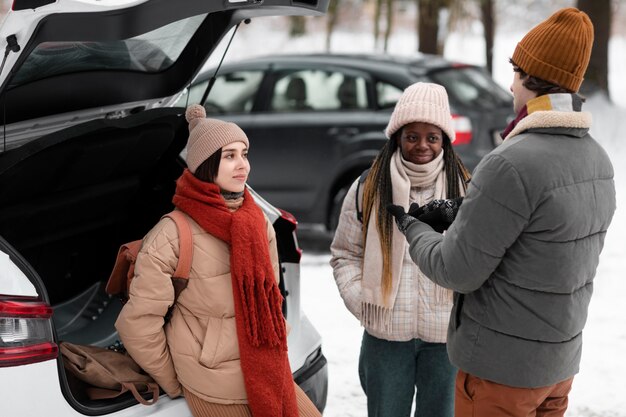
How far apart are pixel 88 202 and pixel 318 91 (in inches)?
173

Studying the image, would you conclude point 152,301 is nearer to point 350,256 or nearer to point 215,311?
point 215,311

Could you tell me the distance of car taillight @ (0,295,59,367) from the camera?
251 centimetres

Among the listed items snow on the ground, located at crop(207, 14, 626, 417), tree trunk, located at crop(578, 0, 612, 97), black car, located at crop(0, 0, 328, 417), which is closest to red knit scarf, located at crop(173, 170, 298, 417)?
black car, located at crop(0, 0, 328, 417)

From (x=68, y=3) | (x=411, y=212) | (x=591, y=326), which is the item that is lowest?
(x=591, y=326)

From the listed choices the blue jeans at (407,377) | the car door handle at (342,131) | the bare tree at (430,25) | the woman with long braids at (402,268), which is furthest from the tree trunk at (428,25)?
the blue jeans at (407,377)

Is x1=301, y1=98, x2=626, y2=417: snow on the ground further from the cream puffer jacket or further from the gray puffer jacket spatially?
the gray puffer jacket

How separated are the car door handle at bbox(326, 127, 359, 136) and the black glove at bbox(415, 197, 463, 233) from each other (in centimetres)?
466

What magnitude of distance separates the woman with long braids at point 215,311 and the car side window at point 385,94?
4.69 m

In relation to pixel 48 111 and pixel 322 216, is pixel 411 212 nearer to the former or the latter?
pixel 48 111

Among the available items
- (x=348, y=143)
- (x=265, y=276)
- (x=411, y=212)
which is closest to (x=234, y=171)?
(x=265, y=276)

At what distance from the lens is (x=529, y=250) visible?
8.35ft

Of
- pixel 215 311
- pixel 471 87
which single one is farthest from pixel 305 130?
pixel 215 311

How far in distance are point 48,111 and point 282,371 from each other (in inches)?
49.2

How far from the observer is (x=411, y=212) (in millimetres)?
2996
